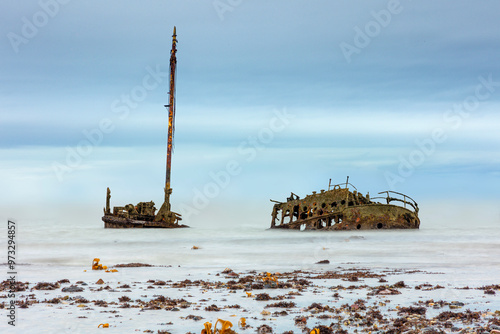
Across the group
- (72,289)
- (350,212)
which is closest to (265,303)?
(72,289)

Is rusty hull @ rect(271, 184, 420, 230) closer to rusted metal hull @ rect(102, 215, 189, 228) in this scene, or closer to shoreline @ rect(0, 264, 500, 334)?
rusted metal hull @ rect(102, 215, 189, 228)

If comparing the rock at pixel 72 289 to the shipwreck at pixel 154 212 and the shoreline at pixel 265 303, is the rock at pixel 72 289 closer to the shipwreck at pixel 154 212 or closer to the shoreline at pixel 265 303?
the shoreline at pixel 265 303

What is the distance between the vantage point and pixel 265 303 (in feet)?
33.9

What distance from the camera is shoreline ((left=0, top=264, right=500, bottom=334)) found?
8.55m

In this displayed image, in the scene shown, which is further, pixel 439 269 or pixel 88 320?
pixel 439 269

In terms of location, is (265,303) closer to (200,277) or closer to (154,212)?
(200,277)

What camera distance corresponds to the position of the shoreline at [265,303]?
8.55 m

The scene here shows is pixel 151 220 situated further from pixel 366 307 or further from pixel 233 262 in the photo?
pixel 366 307

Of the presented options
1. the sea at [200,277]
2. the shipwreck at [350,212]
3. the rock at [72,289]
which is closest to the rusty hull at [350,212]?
the shipwreck at [350,212]

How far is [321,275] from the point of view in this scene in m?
14.3

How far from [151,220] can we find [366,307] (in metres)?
40.4

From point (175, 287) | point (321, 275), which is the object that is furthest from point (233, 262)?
point (175, 287)

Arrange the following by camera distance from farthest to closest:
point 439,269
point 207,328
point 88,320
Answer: point 439,269 → point 88,320 → point 207,328

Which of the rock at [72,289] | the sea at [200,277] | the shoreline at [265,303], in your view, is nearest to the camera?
the shoreline at [265,303]
